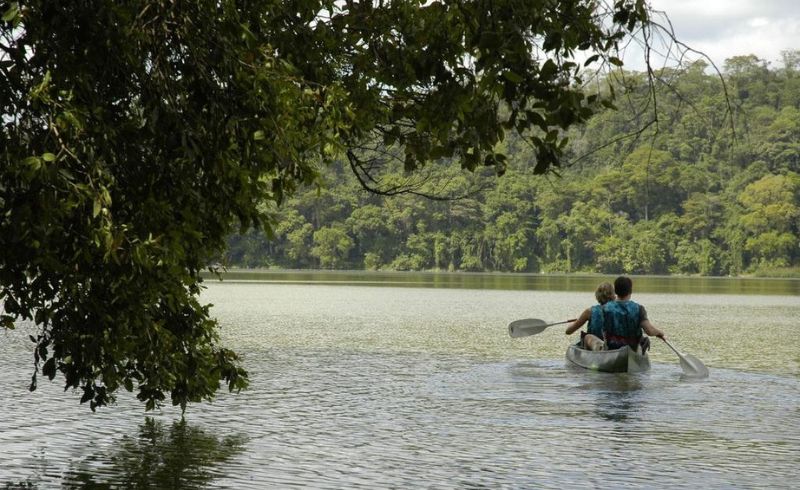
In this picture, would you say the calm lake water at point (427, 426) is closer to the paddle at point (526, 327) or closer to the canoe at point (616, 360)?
the canoe at point (616, 360)

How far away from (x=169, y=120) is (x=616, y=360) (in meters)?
9.84

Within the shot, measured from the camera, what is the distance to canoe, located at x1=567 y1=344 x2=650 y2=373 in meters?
14.6

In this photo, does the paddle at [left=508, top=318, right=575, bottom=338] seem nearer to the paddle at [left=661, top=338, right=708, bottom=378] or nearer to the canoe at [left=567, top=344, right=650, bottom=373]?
the canoe at [left=567, top=344, right=650, bottom=373]

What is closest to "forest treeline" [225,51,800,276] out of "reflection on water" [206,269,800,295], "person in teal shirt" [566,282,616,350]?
"reflection on water" [206,269,800,295]

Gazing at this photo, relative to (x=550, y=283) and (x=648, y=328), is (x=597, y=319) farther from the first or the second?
(x=550, y=283)

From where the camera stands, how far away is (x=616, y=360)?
14.6 m

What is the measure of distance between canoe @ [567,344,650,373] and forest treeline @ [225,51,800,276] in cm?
7121

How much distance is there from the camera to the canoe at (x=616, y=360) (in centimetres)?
1461

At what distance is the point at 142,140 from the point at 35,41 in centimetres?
81

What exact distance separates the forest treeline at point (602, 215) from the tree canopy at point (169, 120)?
80.2 meters

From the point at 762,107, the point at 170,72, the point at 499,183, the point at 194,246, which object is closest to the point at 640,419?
the point at 194,246

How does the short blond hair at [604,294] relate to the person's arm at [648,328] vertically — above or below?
above

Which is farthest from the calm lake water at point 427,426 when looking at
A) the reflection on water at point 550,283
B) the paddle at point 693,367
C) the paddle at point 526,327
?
the reflection on water at point 550,283

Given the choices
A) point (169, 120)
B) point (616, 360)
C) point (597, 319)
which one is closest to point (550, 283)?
point (597, 319)
